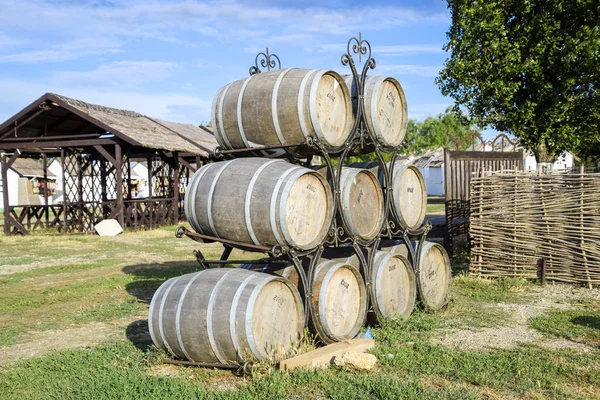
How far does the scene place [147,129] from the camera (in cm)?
2194

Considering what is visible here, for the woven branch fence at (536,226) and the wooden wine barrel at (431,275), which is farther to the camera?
the woven branch fence at (536,226)

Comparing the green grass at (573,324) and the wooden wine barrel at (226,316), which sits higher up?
the wooden wine barrel at (226,316)

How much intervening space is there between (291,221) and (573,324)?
3.89m

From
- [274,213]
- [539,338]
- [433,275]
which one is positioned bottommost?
[539,338]

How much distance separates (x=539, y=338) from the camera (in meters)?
6.70

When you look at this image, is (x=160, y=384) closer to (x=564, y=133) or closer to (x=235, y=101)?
(x=235, y=101)

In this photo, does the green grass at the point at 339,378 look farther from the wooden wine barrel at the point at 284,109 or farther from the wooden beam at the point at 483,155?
the wooden beam at the point at 483,155

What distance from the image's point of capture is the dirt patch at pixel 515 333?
6434mm

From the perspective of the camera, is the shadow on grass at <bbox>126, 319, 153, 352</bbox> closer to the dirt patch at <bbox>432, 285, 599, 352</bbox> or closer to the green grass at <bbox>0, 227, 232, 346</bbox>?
the green grass at <bbox>0, 227, 232, 346</bbox>

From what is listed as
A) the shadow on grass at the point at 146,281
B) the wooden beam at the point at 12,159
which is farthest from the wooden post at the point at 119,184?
the shadow on grass at the point at 146,281

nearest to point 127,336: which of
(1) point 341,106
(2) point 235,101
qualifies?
(2) point 235,101

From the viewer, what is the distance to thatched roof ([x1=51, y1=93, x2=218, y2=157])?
19438 millimetres

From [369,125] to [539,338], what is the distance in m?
3.15

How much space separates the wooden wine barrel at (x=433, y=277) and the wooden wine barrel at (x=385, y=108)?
158 centimetres
